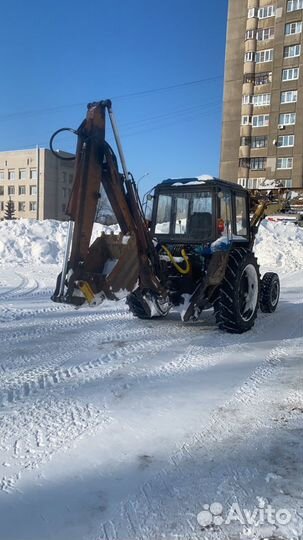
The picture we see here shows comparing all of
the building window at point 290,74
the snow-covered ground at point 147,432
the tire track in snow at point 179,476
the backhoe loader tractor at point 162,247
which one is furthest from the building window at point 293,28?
the tire track in snow at point 179,476

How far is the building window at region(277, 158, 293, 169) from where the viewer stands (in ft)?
142

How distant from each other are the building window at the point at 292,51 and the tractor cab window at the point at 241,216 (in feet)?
139

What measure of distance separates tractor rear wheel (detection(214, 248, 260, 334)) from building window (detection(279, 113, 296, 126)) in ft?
134

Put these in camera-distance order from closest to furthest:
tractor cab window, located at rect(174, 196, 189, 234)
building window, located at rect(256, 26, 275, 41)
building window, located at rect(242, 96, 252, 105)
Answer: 1. tractor cab window, located at rect(174, 196, 189, 234)
2. building window, located at rect(256, 26, 275, 41)
3. building window, located at rect(242, 96, 252, 105)

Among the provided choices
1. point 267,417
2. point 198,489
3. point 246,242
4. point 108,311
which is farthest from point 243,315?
point 198,489

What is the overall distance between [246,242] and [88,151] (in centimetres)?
341

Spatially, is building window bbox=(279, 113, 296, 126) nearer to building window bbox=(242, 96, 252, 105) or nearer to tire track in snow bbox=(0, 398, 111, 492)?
building window bbox=(242, 96, 252, 105)

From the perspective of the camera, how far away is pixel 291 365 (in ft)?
16.6

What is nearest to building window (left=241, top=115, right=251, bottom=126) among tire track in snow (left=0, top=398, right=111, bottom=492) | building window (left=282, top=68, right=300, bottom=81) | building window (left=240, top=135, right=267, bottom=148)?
building window (left=240, top=135, right=267, bottom=148)

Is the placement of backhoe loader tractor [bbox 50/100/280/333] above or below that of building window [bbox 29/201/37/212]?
below

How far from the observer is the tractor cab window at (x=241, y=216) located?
23.5 feet

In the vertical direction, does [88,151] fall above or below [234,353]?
above

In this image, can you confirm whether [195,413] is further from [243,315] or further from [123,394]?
[243,315]

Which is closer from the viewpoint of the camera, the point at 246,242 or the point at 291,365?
the point at 291,365
